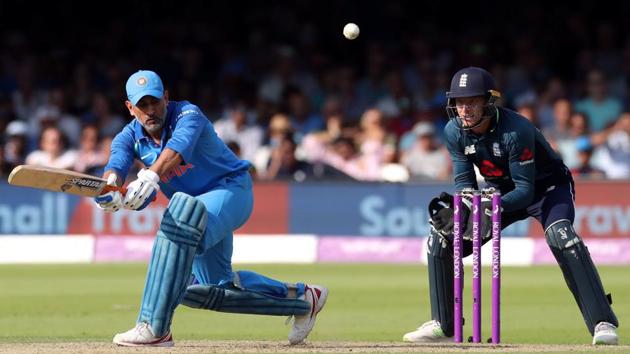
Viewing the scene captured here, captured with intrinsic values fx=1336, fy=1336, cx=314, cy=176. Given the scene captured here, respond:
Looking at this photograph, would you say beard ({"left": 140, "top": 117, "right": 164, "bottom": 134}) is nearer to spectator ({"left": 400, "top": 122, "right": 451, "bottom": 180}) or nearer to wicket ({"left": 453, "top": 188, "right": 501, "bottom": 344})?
wicket ({"left": 453, "top": 188, "right": 501, "bottom": 344})

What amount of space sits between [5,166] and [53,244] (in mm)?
1411

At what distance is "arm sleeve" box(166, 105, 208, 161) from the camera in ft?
20.5

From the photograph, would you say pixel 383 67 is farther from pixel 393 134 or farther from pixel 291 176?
pixel 291 176

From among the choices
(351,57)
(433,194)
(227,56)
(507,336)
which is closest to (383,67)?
(351,57)

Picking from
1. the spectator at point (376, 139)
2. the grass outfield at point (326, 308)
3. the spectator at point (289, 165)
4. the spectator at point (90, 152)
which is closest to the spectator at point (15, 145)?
the spectator at point (90, 152)

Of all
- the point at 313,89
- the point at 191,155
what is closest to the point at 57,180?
the point at 191,155

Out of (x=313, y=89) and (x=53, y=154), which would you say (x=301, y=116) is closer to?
(x=313, y=89)

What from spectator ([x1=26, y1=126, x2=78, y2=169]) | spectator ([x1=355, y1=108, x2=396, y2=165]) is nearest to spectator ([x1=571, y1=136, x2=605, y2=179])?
spectator ([x1=355, y1=108, x2=396, y2=165])

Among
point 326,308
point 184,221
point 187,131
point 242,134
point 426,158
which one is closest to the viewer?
point 184,221

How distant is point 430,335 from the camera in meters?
6.93

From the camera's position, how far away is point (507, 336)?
756 cm

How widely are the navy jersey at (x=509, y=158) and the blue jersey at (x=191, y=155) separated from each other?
1.13 metres

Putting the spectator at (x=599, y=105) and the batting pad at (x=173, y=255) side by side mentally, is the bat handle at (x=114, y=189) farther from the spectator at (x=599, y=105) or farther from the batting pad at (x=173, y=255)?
the spectator at (x=599, y=105)

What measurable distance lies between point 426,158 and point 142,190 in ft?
26.5
